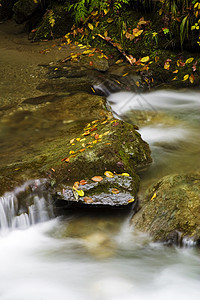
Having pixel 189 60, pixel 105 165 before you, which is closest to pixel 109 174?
pixel 105 165

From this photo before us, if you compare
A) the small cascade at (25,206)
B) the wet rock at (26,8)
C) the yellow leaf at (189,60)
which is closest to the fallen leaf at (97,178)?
the small cascade at (25,206)

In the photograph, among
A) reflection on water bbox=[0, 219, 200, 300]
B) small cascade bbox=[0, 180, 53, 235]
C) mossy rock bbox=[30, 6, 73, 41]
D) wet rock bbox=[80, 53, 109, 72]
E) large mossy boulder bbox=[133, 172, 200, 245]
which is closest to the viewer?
reflection on water bbox=[0, 219, 200, 300]

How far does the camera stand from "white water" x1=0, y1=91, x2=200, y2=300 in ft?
9.84

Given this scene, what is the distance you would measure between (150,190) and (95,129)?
50.2 inches

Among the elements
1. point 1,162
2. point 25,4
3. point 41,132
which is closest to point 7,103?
point 41,132

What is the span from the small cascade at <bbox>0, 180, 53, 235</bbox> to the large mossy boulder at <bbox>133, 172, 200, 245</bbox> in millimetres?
1065

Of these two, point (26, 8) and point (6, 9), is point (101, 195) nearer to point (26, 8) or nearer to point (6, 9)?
point (26, 8)

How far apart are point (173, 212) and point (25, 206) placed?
1618mm

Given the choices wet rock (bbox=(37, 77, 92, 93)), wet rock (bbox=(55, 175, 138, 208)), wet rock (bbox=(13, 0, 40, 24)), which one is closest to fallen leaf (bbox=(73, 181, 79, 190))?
wet rock (bbox=(55, 175, 138, 208))

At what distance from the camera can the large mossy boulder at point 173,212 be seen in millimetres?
3316

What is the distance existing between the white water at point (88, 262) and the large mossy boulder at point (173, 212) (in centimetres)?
12

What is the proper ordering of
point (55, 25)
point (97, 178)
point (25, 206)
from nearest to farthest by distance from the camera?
point (25, 206)
point (97, 178)
point (55, 25)

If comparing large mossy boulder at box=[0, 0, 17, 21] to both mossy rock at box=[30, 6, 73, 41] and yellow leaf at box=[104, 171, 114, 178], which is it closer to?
mossy rock at box=[30, 6, 73, 41]

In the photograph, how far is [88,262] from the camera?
3.38 meters
